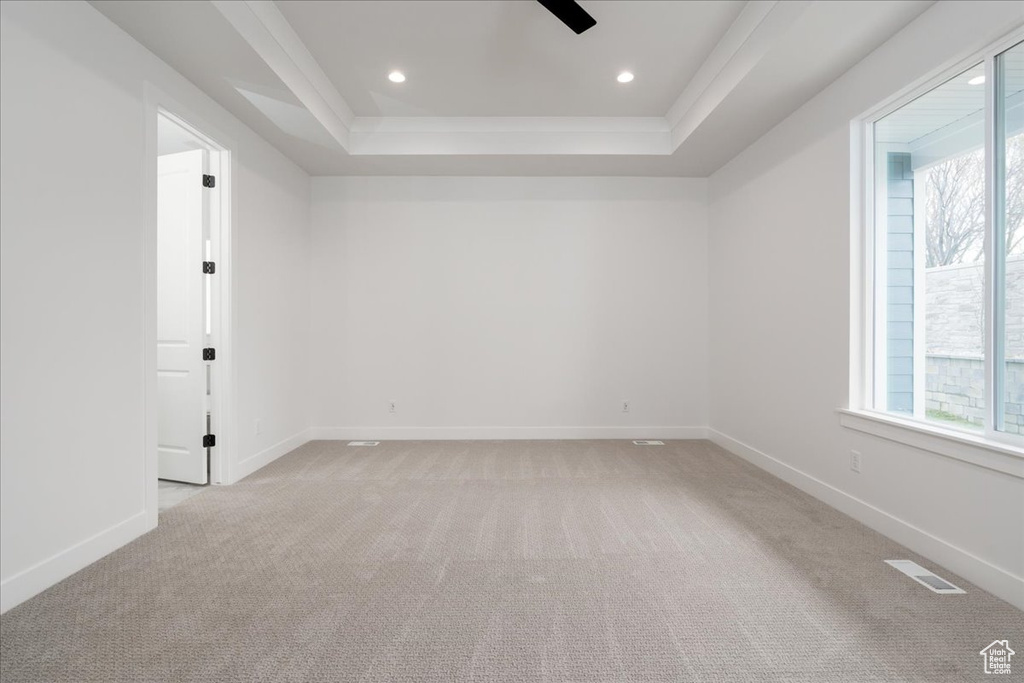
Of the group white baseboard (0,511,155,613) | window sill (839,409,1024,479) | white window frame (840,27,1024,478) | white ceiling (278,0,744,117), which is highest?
white ceiling (278,0,744,117)

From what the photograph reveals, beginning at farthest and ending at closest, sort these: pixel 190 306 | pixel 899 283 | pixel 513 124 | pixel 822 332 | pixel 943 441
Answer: pixel 513 124 → pixel 190 306 → pixel 822 332 → pixel 899 283 → pixel 943 441

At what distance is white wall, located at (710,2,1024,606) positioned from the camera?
210cm

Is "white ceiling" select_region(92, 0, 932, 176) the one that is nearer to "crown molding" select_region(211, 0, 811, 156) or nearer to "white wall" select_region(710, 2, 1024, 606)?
"crown molding" select_region(211, 0, 811, 156)

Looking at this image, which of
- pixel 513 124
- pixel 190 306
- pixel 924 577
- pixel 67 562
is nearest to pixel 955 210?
pixel 924 577

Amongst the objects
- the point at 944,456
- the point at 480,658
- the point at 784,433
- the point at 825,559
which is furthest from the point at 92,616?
the point at 784,433

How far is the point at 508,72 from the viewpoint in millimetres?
3387

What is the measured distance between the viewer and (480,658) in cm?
159

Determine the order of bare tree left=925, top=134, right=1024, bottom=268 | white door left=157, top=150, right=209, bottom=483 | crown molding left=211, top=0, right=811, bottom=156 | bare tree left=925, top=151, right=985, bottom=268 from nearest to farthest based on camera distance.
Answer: bare tree left=925, top=134, right=1024, bottom=268 → bare tree left=925, top=151, right=985, bottom=268 → crown molding left=211, top=0, right=811, bottom=156 → white door left=157, top=150, right=209, bottom=483

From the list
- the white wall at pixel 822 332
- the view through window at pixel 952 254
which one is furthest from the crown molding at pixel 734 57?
the view through window at pixel 952 254

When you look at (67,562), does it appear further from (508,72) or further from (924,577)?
(924,577)

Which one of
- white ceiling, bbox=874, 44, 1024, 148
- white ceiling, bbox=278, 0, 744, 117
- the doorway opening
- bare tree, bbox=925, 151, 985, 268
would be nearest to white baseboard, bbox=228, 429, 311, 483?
the doorway opening

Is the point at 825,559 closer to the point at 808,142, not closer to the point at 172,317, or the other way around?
the point at 808,142

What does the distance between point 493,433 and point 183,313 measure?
2940 mm

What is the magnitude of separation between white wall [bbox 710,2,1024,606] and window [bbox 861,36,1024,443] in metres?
0.15
